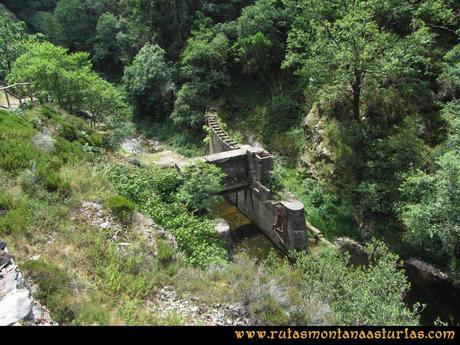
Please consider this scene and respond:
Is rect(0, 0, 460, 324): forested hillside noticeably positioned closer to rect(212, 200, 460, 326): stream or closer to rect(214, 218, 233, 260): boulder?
rect(212, 200, 460, 326): stream

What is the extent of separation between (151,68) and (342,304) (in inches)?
851

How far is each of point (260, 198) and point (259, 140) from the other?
671cm

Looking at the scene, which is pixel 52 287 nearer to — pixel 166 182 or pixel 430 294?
pixel 166 182

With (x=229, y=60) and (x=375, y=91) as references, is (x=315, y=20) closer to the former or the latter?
(x=375, y=91)

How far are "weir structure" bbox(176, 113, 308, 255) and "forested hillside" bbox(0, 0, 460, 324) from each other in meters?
0.84

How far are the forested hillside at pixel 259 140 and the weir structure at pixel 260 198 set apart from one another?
2.76ft

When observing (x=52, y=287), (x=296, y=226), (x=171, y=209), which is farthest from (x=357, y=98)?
(x=52, y=287)

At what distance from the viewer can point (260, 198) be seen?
1648 cm

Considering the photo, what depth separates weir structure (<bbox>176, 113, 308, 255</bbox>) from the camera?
580 inches

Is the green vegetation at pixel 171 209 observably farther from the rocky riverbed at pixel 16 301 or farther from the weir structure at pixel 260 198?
the rocky riverbed at pixel 16 301

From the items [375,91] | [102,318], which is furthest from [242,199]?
[102,318]

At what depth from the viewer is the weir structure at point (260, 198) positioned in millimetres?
14742

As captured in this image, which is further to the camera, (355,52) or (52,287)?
(355,52)

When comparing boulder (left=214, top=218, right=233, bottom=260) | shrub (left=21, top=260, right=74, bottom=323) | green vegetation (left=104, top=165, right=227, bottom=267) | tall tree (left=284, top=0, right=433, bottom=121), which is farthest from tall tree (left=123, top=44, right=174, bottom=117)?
shrub (left=21, top=260, right=74, bottom=323)
